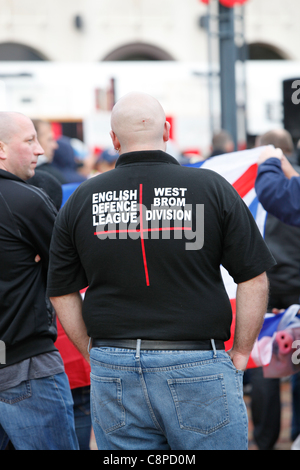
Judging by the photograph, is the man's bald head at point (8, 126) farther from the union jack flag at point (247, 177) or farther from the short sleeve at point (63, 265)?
the union jack flag at point (247, 177)

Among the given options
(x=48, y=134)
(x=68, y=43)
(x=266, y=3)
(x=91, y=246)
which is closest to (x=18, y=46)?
(x=68, y=43)

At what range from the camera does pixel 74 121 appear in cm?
1451

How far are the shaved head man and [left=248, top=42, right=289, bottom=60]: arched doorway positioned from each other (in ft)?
59.2

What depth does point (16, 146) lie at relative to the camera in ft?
8.95

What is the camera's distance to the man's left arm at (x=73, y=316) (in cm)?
236

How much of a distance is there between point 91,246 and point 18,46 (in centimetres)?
1726

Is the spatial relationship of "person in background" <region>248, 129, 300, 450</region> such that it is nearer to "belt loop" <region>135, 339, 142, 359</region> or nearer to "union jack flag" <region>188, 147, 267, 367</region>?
Result: "union jack flag" <region>188, 147, 267, 367</region>

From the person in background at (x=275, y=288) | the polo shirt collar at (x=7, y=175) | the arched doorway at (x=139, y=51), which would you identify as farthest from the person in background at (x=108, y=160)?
the arched doorway at (x=139, y=51)

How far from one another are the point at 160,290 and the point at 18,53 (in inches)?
689

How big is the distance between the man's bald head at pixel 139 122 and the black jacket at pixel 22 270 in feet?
1.75

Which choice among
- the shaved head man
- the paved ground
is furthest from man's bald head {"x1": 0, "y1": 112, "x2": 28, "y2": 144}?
the paved ground

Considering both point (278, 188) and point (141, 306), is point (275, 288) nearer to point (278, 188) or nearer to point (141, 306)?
point (278, 188)
